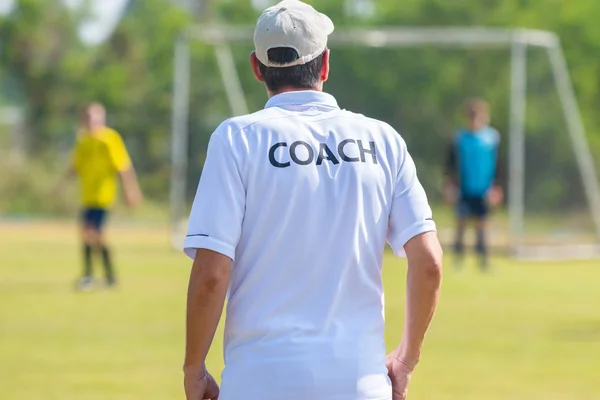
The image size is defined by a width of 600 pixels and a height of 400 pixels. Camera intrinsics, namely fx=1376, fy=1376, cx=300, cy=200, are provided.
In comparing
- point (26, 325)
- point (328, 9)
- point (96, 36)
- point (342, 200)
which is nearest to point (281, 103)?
point (342, 200)

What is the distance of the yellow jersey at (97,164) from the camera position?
51.3 feet

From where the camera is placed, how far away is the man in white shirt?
3.42 meters

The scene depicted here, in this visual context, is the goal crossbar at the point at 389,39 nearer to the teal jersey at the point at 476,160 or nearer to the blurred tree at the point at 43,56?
the teal jersey at the point at 476,160

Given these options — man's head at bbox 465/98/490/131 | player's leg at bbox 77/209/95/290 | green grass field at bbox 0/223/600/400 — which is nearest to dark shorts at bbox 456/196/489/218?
green grass field at bbox 0/223/600/400

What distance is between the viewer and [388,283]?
16719mm

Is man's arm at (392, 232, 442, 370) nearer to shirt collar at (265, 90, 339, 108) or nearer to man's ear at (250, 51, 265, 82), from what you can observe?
shirt collar at (265, 90, 339, 108)

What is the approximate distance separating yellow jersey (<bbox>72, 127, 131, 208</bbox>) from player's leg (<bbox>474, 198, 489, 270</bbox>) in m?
5.15

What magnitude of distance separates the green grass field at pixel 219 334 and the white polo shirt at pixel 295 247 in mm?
4777

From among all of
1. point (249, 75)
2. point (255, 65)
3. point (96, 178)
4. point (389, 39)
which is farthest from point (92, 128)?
point (255, 65)

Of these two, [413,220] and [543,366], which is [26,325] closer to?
[543,366]

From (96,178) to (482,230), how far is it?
17.9 feet

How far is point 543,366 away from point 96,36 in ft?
122

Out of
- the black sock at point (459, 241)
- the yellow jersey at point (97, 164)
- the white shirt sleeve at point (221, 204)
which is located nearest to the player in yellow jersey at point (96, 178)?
the yellow jersey at point (97, 164)

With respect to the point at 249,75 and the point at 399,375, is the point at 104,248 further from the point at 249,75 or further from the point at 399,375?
the point at 399,375
